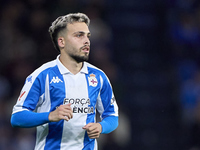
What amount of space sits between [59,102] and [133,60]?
5.22 meters

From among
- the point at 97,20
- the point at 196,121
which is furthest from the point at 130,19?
the point at 196,121

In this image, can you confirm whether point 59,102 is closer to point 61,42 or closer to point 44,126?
point 44,126

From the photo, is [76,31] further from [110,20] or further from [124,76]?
[110,20]

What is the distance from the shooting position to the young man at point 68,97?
3506 millimetres

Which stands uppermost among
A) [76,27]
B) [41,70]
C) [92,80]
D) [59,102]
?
[76,27]

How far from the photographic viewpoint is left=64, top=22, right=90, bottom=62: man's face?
12.3ft

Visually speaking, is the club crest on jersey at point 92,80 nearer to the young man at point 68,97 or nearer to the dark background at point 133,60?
the young man at point 68,97

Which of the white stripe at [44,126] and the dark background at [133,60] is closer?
the white stripe at [44,126]

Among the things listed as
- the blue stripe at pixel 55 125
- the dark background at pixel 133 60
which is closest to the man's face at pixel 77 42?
the blue stripe at pixel 55 125

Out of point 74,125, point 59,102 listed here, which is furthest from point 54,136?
point 59,102

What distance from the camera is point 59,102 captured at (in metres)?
3.61

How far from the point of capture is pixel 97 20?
8.50 meters

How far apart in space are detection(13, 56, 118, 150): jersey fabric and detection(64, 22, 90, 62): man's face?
166 mm

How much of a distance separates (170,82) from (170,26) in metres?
1.34
